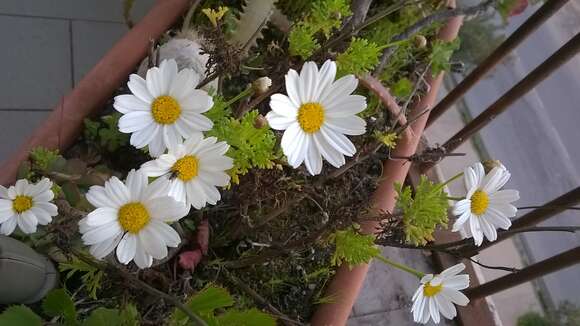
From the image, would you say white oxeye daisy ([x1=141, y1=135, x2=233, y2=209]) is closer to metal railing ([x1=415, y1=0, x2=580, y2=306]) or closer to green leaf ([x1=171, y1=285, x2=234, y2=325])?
green leaf ([x1=171, y1=285, x2=234, y2=325])

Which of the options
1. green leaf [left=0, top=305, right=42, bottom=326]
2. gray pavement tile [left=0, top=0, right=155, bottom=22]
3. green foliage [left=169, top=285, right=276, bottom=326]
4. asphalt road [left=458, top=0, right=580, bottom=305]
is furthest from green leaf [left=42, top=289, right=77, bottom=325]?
asphalt road [left=458, top=0, right=580, bottom=305]

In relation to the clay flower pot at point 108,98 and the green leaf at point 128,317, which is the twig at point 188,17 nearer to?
the clay flower pot at point 108,98

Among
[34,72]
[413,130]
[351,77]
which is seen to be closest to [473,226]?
[351,77]

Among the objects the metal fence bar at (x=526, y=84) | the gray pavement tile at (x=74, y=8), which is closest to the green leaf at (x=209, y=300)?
the metal fence bar at (x=526, y=84)

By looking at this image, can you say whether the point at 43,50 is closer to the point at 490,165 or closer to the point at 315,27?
the point at 315,27

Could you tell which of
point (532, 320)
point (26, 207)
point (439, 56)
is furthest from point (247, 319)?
point (532, 320)
